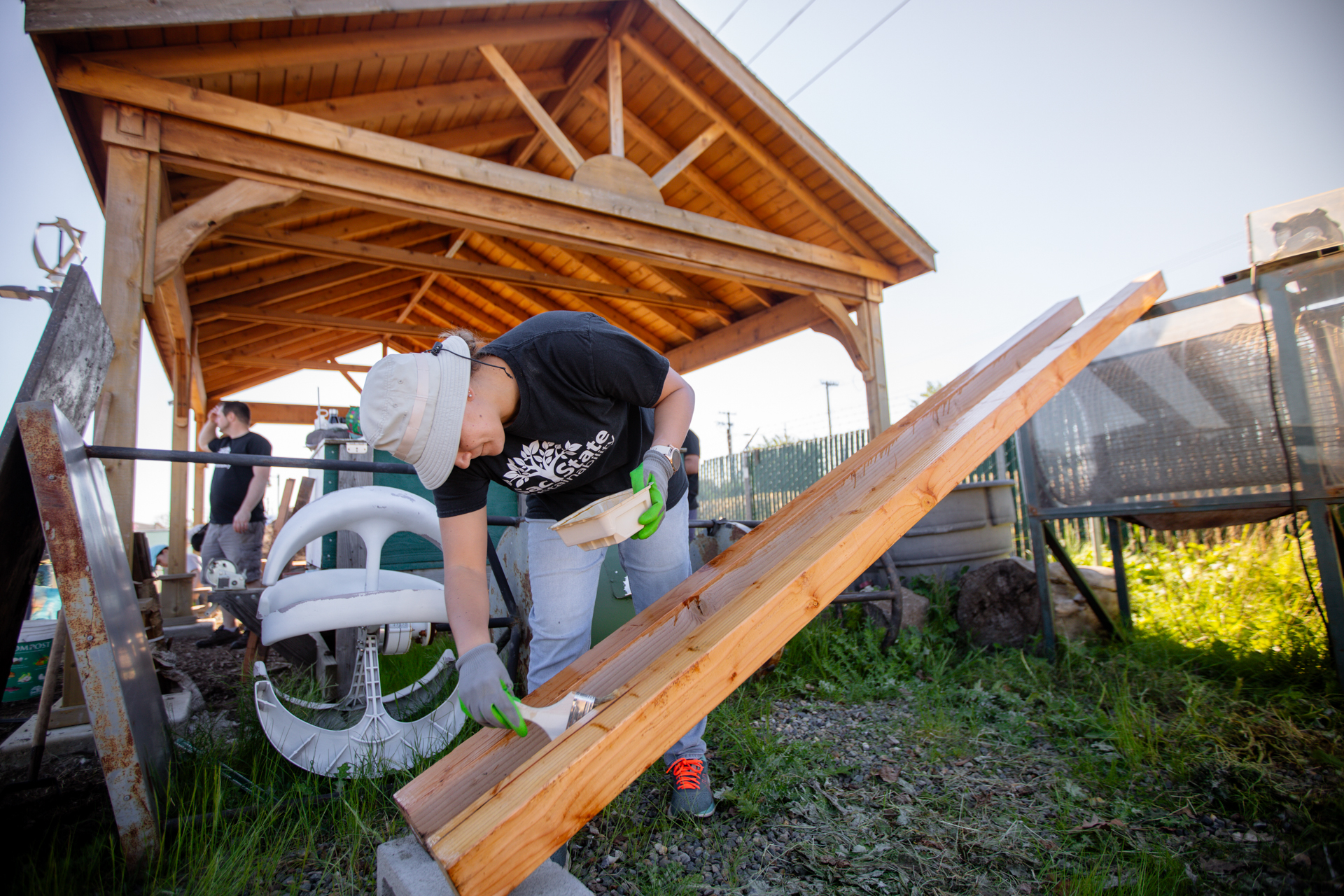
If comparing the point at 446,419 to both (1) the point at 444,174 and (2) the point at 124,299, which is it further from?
(1) the point at 444,174

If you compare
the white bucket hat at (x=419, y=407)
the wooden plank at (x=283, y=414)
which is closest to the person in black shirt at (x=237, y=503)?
the white bucket hat at (x=419, y=407)

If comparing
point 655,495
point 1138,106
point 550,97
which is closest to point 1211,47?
point 1138,106

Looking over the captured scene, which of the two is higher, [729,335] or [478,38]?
[478,38]

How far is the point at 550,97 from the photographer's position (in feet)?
18.7

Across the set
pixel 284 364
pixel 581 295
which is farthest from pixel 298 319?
pixel 581 295

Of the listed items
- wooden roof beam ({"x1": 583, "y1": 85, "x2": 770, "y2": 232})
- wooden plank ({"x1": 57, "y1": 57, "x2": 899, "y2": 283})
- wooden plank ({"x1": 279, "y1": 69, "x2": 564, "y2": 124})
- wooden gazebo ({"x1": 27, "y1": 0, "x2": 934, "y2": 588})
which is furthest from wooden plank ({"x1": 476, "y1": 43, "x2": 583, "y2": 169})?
wooden roof beam ({"x1": 583, "y1": 85, "x2": 770, "y2": 232})

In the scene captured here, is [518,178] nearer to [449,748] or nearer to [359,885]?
[449,748]

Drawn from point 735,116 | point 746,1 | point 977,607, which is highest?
point 746,1

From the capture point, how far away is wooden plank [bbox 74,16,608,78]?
10.7 feet

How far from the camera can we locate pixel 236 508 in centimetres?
479

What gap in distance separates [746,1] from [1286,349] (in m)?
8.47

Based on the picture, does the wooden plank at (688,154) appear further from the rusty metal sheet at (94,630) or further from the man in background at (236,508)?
the rusty metal sheet at (94,630)

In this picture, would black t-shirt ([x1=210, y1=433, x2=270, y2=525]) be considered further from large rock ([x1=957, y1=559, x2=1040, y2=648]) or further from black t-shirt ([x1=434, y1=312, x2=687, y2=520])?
large rock ([x1=957, y1=559, x2=1040, y2=648])

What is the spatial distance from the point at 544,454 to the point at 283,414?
11.7 m
